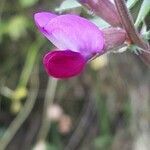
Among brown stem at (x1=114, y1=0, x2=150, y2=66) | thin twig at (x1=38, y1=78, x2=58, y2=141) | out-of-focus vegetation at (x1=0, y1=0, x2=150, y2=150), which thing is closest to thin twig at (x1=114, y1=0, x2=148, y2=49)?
brown stem at (x1=114, y1=0, x2=150, y2=66)

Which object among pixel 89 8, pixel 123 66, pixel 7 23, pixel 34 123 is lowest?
pixel 34 123

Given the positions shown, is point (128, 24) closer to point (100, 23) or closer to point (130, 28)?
point (130, 28)

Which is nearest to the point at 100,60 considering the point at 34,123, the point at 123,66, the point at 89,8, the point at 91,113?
the point at 123,66

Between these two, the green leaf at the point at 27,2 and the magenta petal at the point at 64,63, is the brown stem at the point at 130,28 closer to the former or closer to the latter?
the magenta petal at the point at 64,63

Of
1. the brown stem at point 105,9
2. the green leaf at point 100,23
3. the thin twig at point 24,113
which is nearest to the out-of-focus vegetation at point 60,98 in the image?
the thin twig at point 24,113

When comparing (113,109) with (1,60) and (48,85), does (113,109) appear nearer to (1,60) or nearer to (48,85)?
(48,85)

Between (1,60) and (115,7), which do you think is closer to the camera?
(115,7)

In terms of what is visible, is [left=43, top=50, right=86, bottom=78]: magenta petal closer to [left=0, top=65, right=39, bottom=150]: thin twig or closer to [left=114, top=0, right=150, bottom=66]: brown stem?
[left=114, top=0, right=150, bottom=66]: brown stem
